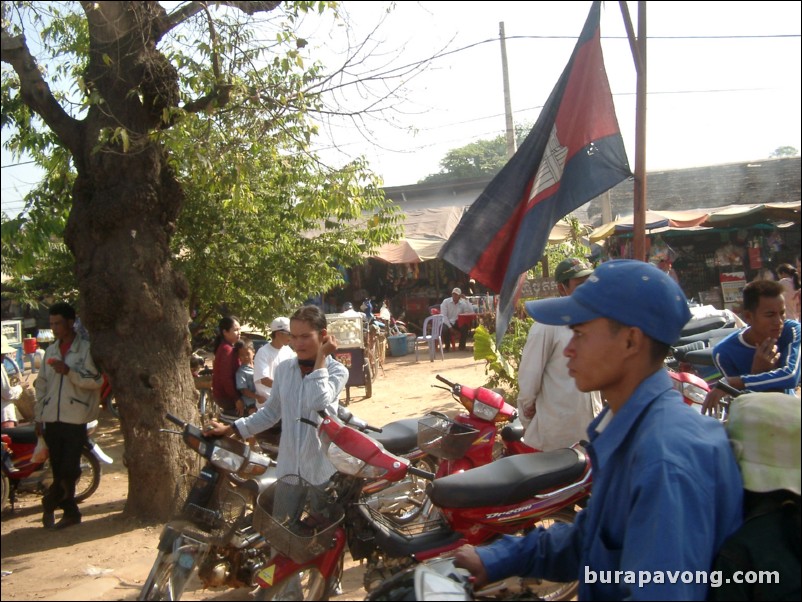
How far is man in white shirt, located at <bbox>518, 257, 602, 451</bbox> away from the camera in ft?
13.4

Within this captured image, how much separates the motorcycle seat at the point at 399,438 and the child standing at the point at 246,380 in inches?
96.8

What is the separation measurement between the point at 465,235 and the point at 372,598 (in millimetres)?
3021

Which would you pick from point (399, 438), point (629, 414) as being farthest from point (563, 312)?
point (399, 438)

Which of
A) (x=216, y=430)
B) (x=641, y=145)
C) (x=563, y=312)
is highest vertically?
(x=641, y=145)

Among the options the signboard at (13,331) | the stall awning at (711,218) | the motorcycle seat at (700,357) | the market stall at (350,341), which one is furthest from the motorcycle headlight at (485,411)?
the signboard at (13,331)

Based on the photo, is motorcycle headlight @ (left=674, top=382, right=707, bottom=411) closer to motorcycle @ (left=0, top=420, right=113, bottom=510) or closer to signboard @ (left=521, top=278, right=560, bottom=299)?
signboard @ (left=521, top=278, right=560, bottom=299)

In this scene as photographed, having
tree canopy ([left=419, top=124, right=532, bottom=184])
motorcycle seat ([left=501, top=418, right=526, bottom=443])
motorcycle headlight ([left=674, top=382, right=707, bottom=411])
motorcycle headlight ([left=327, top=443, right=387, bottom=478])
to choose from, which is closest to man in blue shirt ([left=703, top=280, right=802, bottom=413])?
motorcycle headlight ([left=674, top=382, right=707, bottom=411])

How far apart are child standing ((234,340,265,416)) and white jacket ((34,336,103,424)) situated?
1.62 metres

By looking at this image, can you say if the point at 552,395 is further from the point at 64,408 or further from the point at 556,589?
the point at 64,408

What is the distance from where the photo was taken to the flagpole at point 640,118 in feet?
14.1

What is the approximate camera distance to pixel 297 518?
11.0 ft

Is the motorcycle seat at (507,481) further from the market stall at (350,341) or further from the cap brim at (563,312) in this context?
the market stall at (350,341)

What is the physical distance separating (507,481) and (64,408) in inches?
169

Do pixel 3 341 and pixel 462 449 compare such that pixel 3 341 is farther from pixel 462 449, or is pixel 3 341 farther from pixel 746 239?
pixel 746 239
